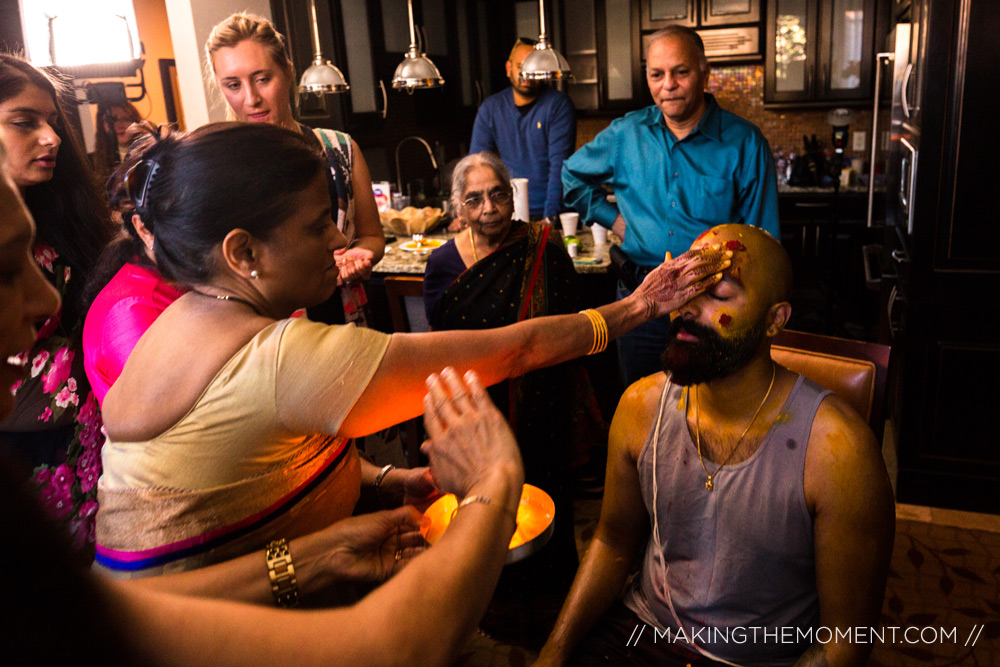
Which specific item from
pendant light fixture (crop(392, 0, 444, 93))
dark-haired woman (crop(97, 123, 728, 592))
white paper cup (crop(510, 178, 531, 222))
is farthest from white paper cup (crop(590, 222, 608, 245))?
dark-haired woman (crop(97, 123, 728, 592))

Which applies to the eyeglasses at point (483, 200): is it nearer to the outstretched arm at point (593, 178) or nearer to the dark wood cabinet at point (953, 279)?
the outstretched arm at point (593, 178)

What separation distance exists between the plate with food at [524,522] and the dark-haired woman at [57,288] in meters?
0.92

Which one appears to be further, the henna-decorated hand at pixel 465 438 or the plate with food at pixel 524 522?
the plate with food at pixel 524 522

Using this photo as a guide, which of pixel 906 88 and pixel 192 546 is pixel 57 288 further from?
pixel 906 88

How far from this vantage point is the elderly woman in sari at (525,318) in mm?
2559

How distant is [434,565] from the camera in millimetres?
757

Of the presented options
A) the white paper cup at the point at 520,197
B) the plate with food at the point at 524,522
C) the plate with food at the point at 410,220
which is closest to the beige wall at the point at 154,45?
the plate with food at the point at 410,220

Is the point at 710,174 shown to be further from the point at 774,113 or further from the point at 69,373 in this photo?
the point at 774,113

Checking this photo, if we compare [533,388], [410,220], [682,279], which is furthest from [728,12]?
[682,279]

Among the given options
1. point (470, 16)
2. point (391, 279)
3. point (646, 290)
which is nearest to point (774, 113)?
point (470, 16)

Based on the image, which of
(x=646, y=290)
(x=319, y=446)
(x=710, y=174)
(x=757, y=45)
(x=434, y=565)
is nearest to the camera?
(x=434, y=565)

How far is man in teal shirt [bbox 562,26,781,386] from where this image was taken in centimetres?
260

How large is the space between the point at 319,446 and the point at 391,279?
222cm

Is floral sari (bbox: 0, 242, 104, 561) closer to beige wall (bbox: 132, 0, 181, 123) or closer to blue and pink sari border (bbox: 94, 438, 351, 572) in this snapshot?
blue and pink sari border (bbox: 94, 438, 351, 572)
